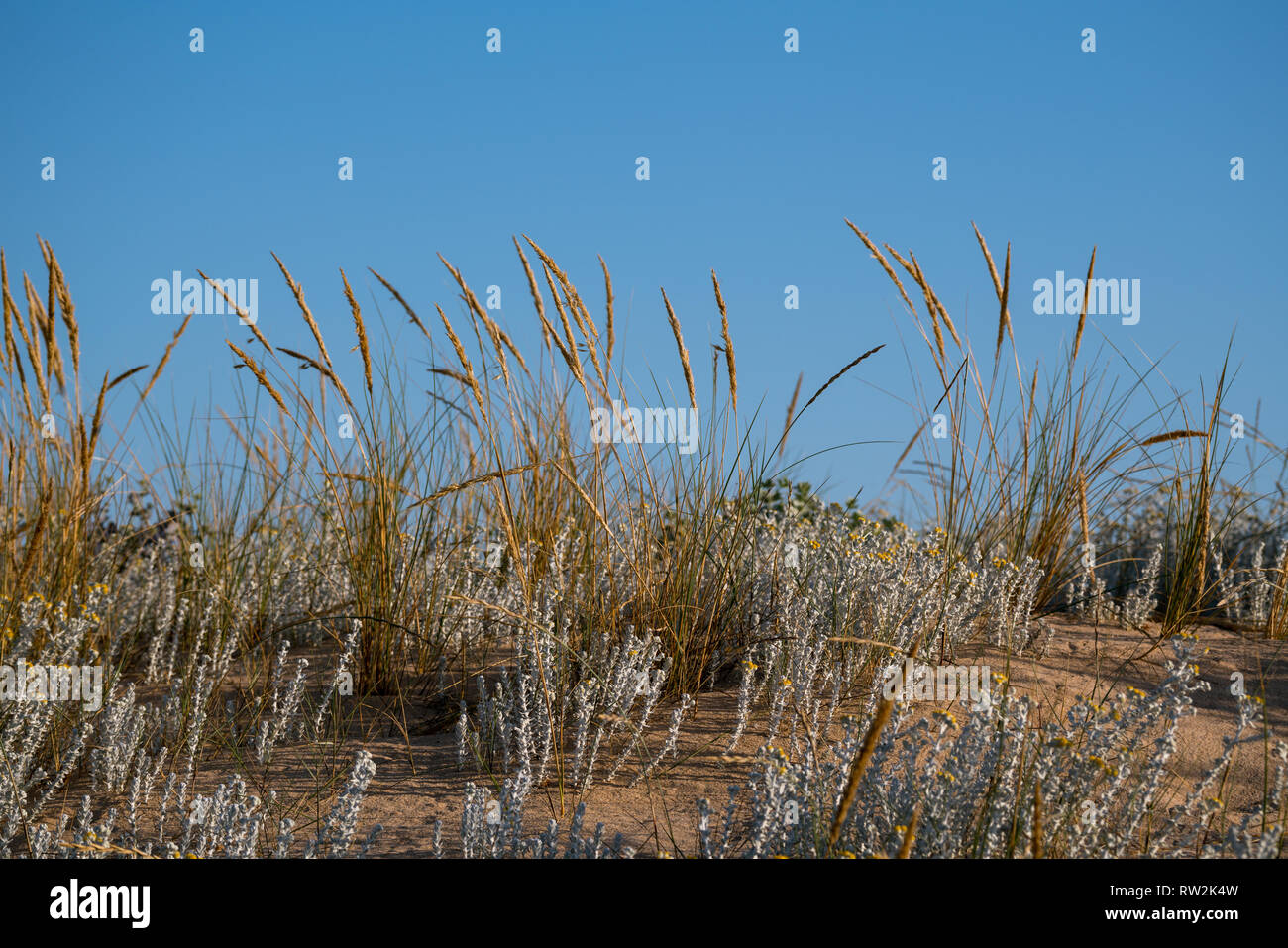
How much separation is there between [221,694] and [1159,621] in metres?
4.01

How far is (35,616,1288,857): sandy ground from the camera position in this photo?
252 centimetres

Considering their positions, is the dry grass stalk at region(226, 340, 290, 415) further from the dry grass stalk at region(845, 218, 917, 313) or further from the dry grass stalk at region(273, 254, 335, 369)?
the dry grass stalk at region(845, 218, 917, 313)

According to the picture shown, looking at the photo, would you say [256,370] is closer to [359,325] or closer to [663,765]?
[359,325]

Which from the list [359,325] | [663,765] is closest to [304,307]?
[359,325]

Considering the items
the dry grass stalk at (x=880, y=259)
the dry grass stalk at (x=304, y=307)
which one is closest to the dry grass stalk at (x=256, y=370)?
the dry grass stalk at (x=304, y=307)

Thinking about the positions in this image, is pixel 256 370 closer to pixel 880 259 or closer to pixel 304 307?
pixel 304 307

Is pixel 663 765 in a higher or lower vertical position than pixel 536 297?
lower

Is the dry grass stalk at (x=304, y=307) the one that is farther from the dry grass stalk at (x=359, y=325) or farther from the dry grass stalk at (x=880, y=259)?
the dry grass stalk at (x=880, y=259)

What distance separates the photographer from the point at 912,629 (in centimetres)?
330

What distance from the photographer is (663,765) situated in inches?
111

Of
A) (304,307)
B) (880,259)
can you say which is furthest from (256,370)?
(880,259)

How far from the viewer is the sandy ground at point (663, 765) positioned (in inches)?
99.3
